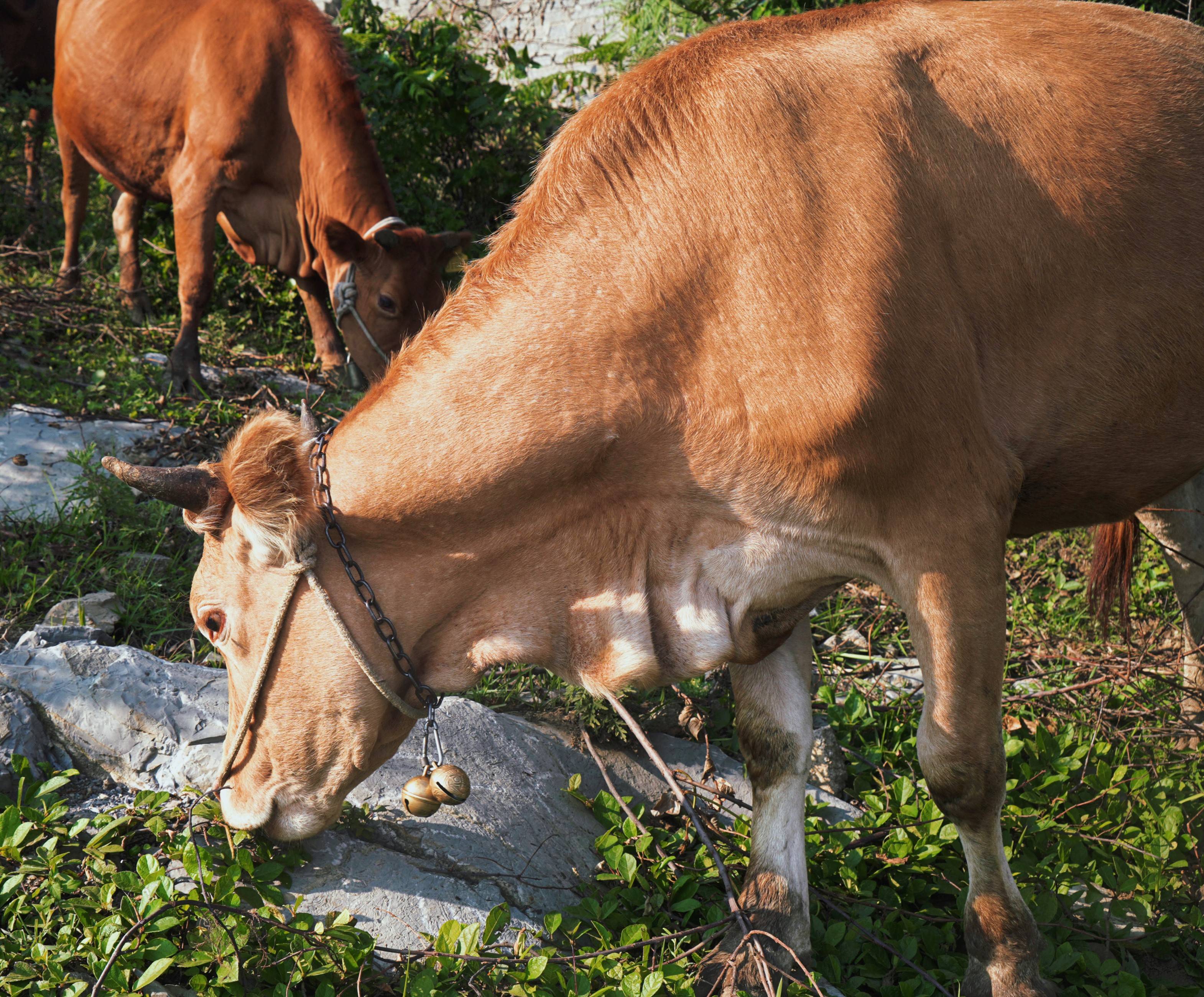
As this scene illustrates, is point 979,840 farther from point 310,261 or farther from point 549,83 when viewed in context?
point 549,83

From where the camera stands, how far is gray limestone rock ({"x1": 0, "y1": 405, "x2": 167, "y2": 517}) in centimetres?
485

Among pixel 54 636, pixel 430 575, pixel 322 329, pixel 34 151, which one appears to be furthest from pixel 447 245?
pixel 430 575

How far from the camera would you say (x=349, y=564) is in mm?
2668

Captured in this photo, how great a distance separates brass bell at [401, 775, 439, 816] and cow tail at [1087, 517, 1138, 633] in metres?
2.88

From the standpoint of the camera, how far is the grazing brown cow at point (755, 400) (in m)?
2.57

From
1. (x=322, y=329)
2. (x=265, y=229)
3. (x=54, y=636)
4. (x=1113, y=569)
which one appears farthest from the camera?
(x=322, y=329)

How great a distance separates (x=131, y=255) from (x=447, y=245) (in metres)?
2.31

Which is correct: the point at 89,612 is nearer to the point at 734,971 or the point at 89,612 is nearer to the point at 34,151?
the point at 734,971

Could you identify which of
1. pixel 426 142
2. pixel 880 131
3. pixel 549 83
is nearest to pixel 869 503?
pixel 880 131

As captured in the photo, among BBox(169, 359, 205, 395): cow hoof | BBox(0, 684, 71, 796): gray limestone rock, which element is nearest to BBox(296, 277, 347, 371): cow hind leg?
BBox(169, 359, 205, 395): cow hoof

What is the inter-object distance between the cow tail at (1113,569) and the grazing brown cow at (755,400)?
1446mm

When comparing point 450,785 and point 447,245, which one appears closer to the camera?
point 450,785

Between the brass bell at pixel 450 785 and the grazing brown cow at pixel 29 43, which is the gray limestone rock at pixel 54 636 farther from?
the grazing brown cow at pixel 29 43

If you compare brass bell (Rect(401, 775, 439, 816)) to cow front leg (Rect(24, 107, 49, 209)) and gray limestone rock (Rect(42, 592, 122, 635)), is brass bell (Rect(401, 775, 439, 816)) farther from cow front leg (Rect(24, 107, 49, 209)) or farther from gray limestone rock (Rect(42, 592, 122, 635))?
cow front leg (Rect(24, 107, 49, 209))
